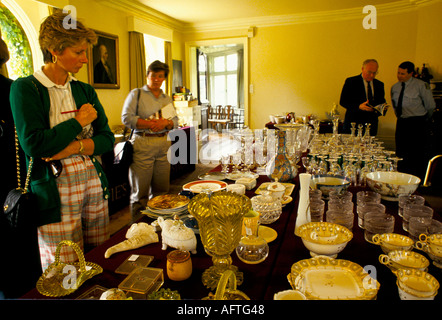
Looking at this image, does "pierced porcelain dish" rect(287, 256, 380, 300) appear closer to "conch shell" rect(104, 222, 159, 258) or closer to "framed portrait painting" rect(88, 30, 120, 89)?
"conch shell" rect(104, 222, 159, 258)

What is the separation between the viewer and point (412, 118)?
5.02 meters

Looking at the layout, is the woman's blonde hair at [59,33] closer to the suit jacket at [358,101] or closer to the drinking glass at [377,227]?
Answer: the drinking glass at [377,227]

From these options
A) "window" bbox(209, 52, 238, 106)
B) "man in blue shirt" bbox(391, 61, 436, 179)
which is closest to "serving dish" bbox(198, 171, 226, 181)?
"man in blue shirt" bbox(391, 61, 436, 179)

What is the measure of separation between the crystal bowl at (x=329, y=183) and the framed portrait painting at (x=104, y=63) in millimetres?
4244

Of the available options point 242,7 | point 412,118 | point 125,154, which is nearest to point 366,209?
point 125,154

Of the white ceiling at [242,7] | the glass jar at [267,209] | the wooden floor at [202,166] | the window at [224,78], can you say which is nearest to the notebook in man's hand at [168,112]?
the wooden floor at [202,166]

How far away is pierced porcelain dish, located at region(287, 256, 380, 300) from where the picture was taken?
859mm

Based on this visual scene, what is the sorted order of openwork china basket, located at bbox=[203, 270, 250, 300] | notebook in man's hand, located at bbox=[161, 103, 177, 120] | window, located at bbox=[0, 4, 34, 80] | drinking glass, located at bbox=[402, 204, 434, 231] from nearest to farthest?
openwork china basket, located at bbox=[203, 270, 250, 300] < drinking glass, located at bbox=[402, 204, 434, 231] < notebook in man's hand, located at bbox=[161, 103, 177, 120] < window, located at bbox=[0, 4, 34, 80]

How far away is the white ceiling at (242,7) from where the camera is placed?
571 centimetres

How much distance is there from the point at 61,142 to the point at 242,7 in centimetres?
569

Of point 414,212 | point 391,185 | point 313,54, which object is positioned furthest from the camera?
point 313,54

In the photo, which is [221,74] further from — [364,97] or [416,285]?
[416,285]

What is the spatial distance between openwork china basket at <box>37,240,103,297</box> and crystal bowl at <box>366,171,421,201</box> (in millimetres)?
1519

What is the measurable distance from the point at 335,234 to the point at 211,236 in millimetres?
566
